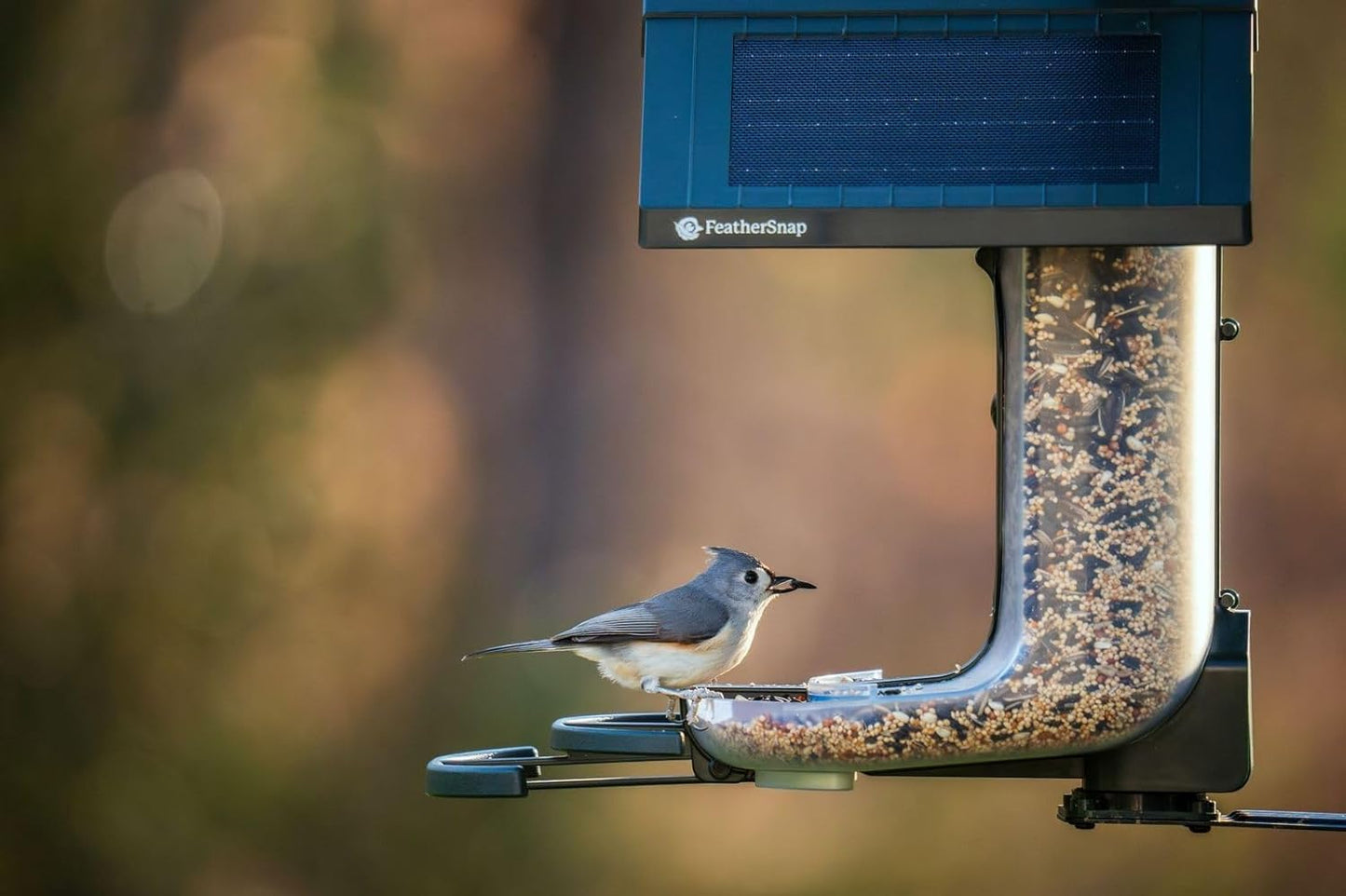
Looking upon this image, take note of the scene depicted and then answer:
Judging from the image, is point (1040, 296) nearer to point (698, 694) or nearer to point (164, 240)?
point (698, 694)

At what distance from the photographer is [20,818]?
20.2 feet

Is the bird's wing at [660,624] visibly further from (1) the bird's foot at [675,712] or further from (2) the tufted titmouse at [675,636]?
(1) the bird's foot at [675,712]

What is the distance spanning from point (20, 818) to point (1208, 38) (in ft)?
17.2

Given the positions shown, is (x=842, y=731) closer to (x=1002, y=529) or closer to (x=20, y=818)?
(x=1002, y=529)

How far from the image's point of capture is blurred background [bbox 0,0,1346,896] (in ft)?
20.1

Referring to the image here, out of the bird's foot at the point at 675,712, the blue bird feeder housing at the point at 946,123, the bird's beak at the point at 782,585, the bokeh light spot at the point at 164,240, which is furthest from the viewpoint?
the bokeh light spot at the point at 164,240

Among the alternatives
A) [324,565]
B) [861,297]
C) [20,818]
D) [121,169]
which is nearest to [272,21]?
[121,169]

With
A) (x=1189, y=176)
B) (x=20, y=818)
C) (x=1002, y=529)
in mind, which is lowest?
(x=20, y=818)

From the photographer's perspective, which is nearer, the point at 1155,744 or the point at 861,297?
the point at 1155,744

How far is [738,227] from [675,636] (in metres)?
0.82

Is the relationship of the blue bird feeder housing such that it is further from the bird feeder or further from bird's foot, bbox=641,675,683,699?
bird's foot, bbox=641,675,683,699

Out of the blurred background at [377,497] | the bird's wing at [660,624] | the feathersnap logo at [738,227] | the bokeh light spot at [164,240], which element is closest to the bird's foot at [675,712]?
the bird's wing at [660,624]

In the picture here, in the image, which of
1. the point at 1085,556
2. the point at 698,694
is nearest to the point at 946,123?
the point at 1085,556

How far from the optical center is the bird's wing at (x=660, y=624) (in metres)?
2.93
